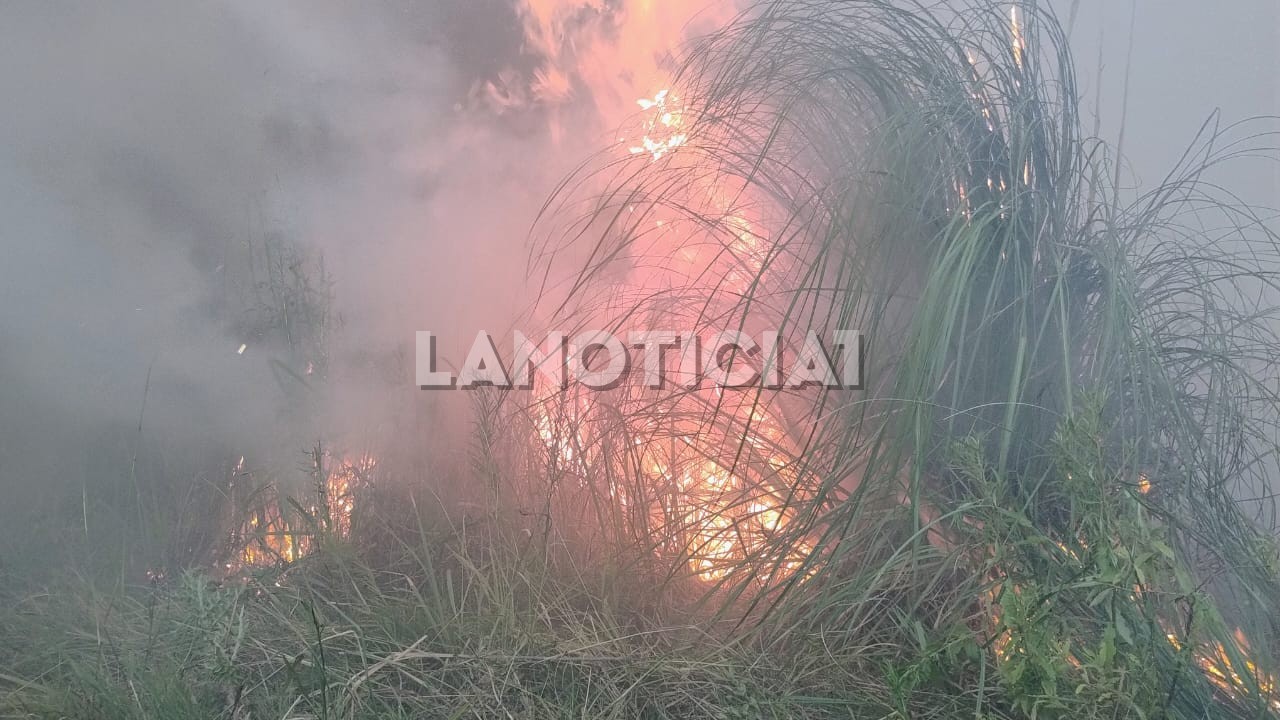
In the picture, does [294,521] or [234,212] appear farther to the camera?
[234,212]

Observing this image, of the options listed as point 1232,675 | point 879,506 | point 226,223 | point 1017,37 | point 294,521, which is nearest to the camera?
point 1232,675

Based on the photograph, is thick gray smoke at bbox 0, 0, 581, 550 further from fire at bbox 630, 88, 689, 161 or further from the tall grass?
the tall grass

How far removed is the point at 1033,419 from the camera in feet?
4.76

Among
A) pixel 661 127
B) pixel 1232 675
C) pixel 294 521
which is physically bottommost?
pixel 1232 675

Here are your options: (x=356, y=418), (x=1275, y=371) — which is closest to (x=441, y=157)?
(x=356, y=418)

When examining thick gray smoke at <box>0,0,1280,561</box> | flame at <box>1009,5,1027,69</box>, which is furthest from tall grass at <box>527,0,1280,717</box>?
thick gray smoke at <box>0,0,1280,561</box>

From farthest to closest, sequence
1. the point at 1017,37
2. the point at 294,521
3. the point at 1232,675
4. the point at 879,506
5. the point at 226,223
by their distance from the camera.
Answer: the point at 226,223 → the point at 294,521 → the point at 1017,37 → the point at 879,506 → the point at 1232,675

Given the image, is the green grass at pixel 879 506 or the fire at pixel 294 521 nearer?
the green grass at pixel 879 506

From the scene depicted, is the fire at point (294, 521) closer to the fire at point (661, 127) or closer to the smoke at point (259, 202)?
the smoke at point (259, 202)

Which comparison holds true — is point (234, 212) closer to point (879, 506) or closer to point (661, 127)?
point (661, 127)

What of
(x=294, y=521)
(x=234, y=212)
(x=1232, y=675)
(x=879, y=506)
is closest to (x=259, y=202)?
(x=234, y=212)

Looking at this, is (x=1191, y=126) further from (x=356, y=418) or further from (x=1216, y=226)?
(x=356, y=418)

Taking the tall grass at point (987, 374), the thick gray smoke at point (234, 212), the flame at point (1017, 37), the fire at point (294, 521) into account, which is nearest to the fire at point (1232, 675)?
the tall grass at point (987, 374)

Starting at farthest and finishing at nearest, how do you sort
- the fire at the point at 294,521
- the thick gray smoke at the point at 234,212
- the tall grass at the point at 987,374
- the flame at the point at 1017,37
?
the thick gray smoke at the point at 234,212
the fire at the point at 294,521
the flame at the point at 1017,37
the tall grass at the point at 987,374
